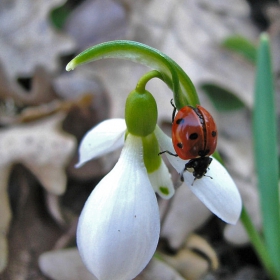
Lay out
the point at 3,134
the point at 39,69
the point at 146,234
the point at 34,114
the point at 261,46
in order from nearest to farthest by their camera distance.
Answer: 1. the point at 146,234
2. the point at 261,46
3. the point at 3,134
4. the point at 34,114
5. the point at 39,69

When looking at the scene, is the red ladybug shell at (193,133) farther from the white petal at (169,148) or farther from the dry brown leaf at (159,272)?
the dry brown leaf at (159,272)

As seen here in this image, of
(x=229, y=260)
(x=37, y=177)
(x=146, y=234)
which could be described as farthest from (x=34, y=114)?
(x=146, y=234)

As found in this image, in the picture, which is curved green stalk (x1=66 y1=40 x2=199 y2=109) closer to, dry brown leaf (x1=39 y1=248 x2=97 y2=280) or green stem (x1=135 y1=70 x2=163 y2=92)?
green stem (x1=135 y1=70 x2=163 y2=92)

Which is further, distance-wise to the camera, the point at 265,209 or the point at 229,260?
the point at 229,260

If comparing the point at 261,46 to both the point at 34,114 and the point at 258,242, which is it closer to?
the point at 258,242

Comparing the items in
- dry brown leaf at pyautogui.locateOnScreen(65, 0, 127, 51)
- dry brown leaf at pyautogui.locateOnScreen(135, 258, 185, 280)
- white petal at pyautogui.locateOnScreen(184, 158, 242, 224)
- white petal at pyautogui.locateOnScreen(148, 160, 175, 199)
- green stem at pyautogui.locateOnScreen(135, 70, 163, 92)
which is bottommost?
dry brown leaf at pyautogui.locateOnScreen(135, 258, 185, 280)

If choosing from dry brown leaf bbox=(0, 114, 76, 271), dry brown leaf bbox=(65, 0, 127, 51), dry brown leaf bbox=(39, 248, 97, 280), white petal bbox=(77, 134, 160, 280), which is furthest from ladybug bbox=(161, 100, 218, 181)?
dry brown leaf bbox=(65, 0, 127, 51)

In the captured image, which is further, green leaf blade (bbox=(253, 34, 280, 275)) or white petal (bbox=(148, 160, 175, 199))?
green leaf blade (bbox=(253, 34, 280, 275))
